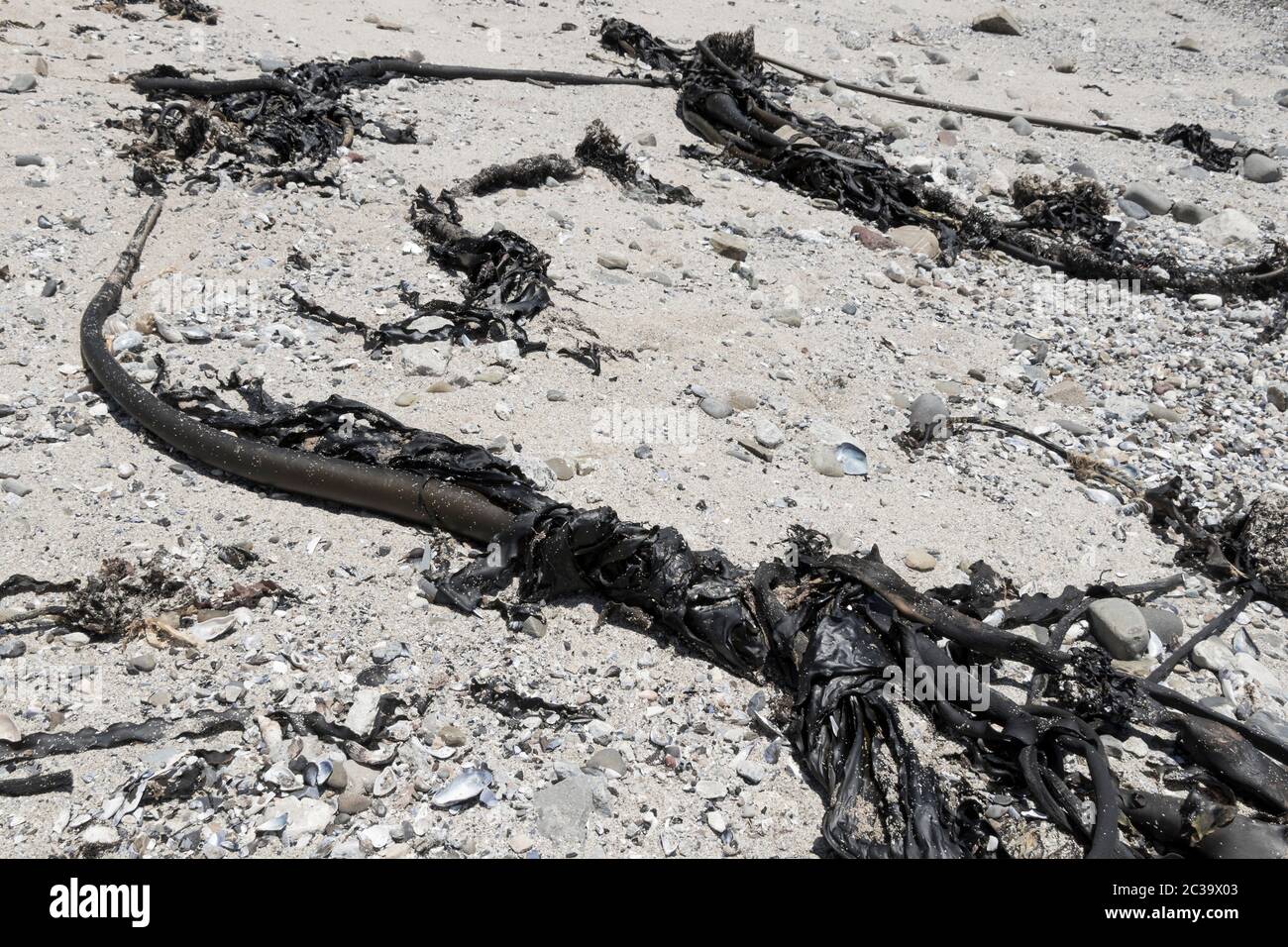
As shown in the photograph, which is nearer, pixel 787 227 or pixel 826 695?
pixel 826 695

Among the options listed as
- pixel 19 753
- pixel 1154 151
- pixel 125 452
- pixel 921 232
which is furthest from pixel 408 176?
pixel 1154 151

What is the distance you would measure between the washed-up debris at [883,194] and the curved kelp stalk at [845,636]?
2974mm

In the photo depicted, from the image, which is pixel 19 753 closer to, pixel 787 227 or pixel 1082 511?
pixel 1082 511

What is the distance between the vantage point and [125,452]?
10.9 ft

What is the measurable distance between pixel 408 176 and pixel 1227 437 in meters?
4.56

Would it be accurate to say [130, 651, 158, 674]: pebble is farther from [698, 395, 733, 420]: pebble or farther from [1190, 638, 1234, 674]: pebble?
[1190, 638, 1234, 674]: pebble

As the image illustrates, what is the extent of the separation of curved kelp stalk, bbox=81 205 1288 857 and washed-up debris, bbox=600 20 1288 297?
297 cm

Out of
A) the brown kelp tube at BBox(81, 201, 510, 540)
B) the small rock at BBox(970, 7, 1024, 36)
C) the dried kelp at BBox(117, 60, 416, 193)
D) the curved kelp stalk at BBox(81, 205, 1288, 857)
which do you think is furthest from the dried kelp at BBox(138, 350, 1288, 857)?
the small rock at BBox(970, 7, 1024, 36)

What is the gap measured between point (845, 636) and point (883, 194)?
3.93 metres

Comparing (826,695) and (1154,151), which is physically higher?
(1154,151)

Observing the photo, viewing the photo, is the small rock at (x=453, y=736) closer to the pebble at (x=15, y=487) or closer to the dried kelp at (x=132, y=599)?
the dried kelp at (x=132, y=599)

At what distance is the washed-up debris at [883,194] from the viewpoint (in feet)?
17.6

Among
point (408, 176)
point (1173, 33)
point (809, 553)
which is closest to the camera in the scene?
point (809, 553)
